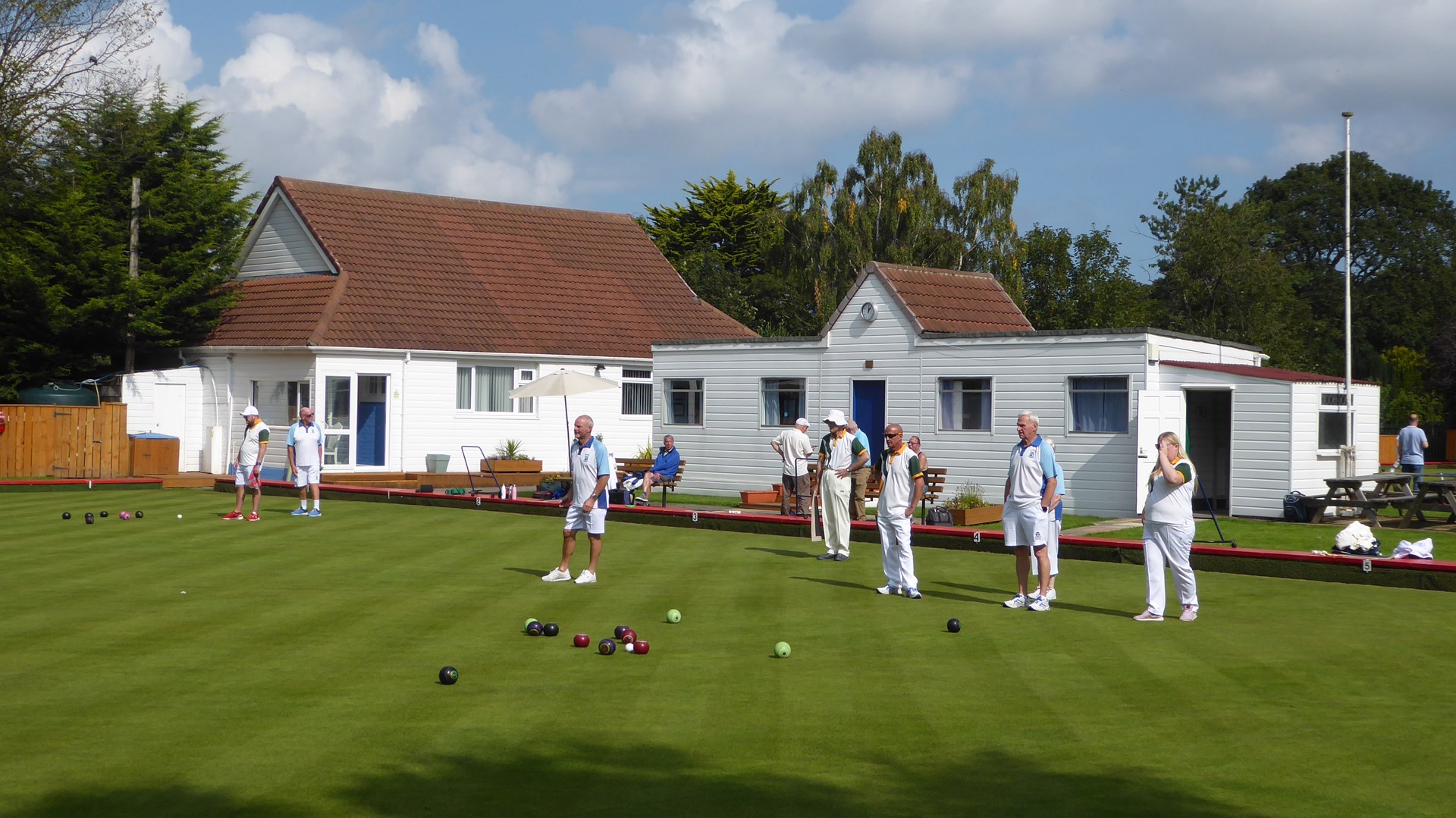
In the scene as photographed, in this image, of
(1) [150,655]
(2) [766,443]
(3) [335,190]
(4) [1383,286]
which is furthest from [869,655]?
(4) [1383,286]

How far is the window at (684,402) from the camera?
2947 cm

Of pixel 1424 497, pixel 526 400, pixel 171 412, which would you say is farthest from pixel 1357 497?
pixel 171 412

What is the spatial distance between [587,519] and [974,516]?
32.0 feet

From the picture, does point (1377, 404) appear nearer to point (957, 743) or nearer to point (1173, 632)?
point (1173, 632)

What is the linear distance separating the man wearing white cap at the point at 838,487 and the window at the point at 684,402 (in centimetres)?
1240

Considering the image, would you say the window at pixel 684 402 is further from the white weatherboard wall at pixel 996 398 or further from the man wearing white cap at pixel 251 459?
the man wearing white cap at pixel 251 459

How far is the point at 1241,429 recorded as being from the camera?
75.1ft

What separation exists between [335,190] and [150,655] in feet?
92.9

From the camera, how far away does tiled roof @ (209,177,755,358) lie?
3259 cm

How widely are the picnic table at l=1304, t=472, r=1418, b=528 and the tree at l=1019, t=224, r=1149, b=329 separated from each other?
1943cm

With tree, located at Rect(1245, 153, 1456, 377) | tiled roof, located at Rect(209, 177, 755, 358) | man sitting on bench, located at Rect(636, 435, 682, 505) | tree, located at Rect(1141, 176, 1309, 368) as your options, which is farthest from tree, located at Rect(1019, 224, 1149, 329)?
tree, located at Rect(1245, 153, 1456, 377)

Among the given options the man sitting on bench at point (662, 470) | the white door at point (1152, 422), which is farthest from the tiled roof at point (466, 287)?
the white door at point (1152, 422)

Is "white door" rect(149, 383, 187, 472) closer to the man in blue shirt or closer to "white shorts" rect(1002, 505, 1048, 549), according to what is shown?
"white shorts" rect(1002, 505, 1048, 549)

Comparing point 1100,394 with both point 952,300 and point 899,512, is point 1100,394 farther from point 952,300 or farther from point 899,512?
point 899,512
